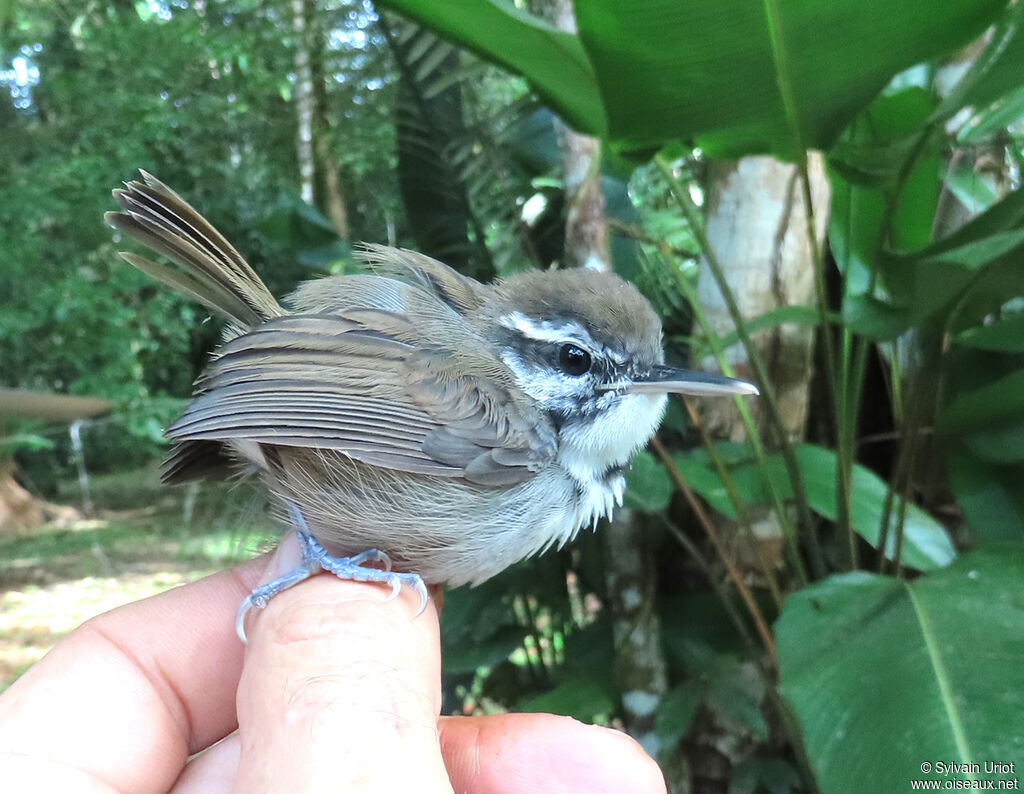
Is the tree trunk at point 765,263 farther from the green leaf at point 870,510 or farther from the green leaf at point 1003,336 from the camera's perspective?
the green leaf at point 1003,336

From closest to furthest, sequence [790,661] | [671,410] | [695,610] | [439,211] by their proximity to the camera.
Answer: [790,661]
[695,610]
[671,410]
[439,211]

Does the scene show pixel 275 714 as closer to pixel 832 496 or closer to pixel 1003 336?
pixel 832 496

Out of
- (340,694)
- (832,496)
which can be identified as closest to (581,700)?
(832,496)

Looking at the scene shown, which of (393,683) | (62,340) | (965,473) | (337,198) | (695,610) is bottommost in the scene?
(695,610)

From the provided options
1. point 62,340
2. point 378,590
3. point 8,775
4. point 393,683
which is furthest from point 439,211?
point 62,340

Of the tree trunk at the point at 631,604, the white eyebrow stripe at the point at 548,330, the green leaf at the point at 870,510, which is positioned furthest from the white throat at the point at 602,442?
the green leaf at the point at 870,510

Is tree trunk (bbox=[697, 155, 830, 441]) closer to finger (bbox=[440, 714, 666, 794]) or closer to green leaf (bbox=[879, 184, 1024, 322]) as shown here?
green leaf (bbox=[879, 184, 1024, 322])

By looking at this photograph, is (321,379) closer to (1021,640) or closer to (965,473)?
(1021,640)
